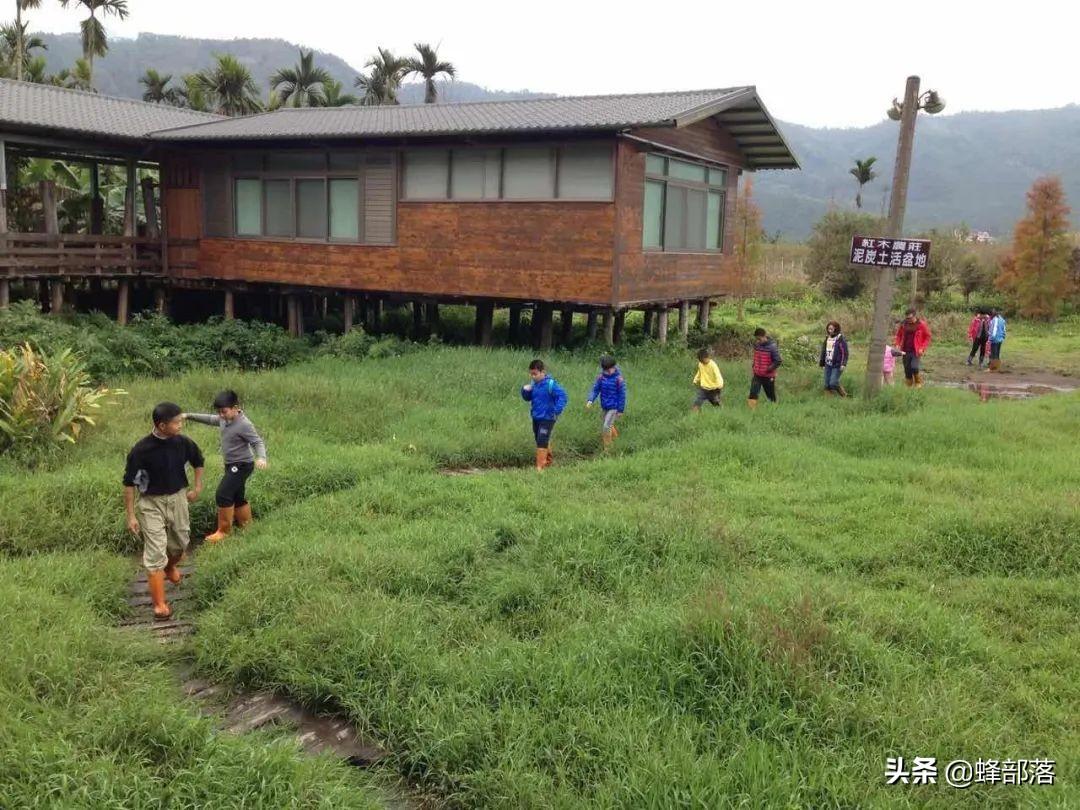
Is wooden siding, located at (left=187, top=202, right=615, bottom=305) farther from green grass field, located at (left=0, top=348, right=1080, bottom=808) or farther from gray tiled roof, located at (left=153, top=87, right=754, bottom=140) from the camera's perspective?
green grass field, located at (left=0, top=348, right=1080, bottom=808)

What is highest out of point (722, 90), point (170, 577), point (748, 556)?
point (722, 90)

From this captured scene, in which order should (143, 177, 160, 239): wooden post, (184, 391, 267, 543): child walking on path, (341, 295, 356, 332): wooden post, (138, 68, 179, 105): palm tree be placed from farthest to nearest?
(138, 68, 179, 105): palm tree, (143, 177, 160, 239): wooden post, (341, 295, 356, 332): wooden post, (184, 391, 267, 543): child walking on path

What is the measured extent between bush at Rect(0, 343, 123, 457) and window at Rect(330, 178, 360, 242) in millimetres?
8261

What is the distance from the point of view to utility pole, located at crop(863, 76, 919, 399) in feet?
37.8

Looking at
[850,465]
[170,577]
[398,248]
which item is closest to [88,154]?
[398,248]

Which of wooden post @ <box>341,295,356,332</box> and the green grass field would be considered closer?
the green grass field

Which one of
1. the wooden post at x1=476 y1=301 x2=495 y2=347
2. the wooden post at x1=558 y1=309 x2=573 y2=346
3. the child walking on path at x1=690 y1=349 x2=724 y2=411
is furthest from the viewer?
the wooden post at x1=558 y1=309 x2=573 y2=346

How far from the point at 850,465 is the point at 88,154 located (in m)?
18.2

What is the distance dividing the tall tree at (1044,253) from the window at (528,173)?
69.3 feet

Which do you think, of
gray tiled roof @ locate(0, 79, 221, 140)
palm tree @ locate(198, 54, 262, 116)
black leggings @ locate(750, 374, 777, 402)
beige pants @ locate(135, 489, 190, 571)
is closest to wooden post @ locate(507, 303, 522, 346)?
black leggings @ locate(750, 374, 777, 402)

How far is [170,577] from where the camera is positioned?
267 inches

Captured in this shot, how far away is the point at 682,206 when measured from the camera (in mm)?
17469

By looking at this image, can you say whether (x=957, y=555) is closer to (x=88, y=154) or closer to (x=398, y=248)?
(x=398, y=248)

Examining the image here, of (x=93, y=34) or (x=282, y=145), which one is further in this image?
(x=93, y=34)
